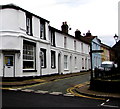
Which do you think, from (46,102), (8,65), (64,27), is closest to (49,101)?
(46,102)

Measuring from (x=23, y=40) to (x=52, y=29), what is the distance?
22.2ft

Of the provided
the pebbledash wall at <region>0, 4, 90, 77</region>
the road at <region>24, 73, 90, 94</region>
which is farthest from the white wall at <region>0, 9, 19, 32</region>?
the road at <region>24, 73, 90, 94</region>

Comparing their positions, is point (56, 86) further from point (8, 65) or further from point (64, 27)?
point (64, 27)

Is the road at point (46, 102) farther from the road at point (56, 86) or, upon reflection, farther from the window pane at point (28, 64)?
the window pane at point (28, 64)

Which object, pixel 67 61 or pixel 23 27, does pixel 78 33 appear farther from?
pixel 23 27

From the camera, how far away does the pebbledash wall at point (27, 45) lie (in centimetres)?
1669

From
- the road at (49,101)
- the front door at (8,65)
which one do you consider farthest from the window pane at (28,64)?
the road at (49,101)

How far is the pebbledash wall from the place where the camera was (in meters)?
16.7

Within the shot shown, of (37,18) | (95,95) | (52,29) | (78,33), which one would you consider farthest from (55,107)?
(78,33)

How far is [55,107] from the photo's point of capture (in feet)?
25.1

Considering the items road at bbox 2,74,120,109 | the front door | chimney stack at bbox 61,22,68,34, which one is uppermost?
chimney stack at bbox 61,22,68,34

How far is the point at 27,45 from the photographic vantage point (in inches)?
728

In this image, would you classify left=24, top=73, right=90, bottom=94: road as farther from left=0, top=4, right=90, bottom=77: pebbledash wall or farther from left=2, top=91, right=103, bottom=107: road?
left=0, top=4, right=90, bottom=77: pebbledash wall

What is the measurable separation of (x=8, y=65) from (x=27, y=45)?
9.69 ft
